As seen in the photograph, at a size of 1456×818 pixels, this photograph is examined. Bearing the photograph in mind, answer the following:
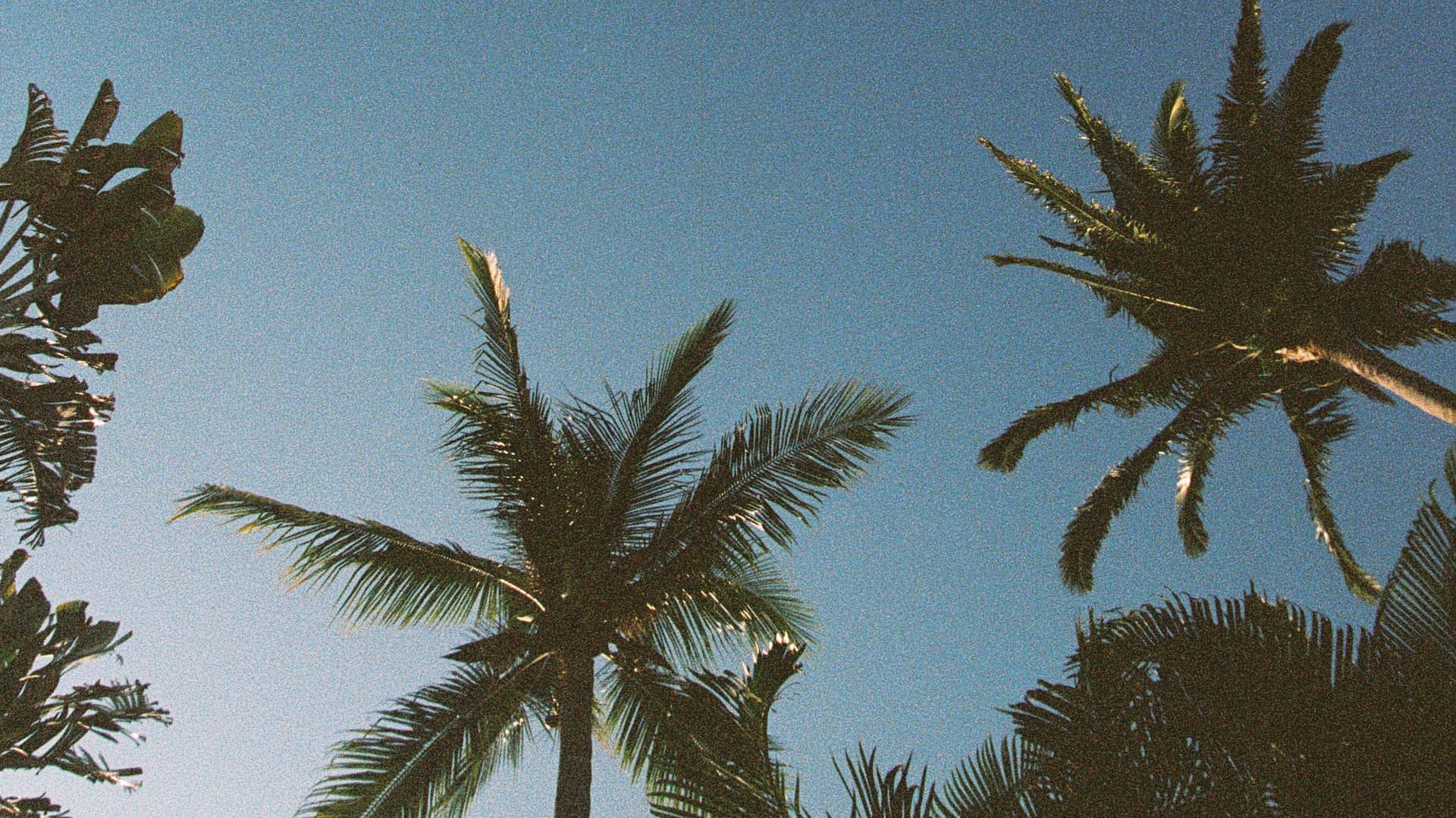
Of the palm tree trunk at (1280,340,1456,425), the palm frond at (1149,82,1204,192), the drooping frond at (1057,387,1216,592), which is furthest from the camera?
the drooping frond at (1057,387,1216,592)

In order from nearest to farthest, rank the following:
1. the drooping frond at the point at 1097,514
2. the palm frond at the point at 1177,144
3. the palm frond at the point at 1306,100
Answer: the palm frond at the point at 1306,100
the palm frond at the point at 1177,144
the drooping frond at the point at 1097,514

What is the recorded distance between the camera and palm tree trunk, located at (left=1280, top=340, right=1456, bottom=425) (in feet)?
26.6

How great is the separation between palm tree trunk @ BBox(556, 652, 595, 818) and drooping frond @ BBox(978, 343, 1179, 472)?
26.8 ft

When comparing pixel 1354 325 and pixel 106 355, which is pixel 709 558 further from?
pixel 1354 325

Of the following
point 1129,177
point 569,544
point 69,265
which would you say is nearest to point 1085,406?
point 1129,177

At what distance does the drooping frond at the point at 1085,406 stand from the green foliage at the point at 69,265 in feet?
33.9

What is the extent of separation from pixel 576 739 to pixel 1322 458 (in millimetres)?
11415

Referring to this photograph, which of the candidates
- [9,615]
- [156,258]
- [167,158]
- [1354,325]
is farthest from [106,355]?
[1354,325]

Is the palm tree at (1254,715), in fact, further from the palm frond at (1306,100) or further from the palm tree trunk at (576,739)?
the palm frond at (1306,100)

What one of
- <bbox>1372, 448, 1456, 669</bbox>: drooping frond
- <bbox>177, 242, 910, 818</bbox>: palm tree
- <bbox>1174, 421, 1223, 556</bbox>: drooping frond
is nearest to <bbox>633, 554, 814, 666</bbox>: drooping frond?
<bbox>177, 242, 910, 818</bbox>: palm tree

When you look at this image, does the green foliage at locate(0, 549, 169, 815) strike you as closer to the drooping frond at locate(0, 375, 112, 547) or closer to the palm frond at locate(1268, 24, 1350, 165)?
the drooping frond at locate(0, 375, 112, 547)

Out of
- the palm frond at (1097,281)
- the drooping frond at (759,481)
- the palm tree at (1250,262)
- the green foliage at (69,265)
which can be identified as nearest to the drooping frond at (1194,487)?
the palm tree at (1250,262)

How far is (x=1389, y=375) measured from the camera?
8.49m

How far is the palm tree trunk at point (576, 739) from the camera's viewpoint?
6238 mm
